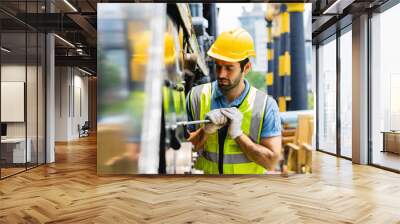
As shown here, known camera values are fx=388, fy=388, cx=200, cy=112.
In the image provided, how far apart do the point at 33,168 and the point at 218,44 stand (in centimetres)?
427

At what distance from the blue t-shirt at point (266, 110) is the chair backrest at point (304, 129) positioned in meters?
0.33

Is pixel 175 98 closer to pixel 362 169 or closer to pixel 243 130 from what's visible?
pixel 243 130

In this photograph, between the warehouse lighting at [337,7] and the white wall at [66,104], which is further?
the white wall at [66,104]

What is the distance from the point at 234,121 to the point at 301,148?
1195 mm

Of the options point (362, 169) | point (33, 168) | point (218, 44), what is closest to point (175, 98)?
point (218, 44)

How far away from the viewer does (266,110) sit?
5949 millimetres

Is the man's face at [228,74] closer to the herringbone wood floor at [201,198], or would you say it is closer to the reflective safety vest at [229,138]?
the reflective safety vest at [229,138]

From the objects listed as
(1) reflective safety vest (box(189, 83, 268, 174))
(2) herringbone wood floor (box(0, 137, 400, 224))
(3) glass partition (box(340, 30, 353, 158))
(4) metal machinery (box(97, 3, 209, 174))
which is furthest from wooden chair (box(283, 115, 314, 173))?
(3) glass partition (box(340, 30, 353, 158))

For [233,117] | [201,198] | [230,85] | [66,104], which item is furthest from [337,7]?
[66,104]

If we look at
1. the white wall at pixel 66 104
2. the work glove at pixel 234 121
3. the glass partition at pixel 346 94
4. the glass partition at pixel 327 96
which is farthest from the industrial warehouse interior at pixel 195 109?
the white wall at pixel 66 104

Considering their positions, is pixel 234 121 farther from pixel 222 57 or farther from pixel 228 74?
pixel 222 57

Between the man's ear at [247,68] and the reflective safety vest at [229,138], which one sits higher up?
the man's ear at [247,68]

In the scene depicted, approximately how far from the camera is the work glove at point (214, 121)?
5973 millimetres

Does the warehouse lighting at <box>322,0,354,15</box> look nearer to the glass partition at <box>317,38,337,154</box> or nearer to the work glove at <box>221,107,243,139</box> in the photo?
the glass partition at <box>317,38,337,154</box>
